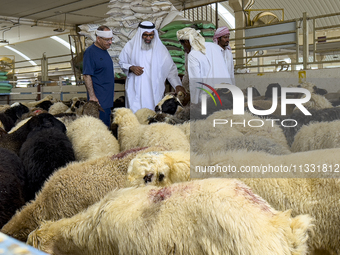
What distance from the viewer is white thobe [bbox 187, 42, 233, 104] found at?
14.5 feet

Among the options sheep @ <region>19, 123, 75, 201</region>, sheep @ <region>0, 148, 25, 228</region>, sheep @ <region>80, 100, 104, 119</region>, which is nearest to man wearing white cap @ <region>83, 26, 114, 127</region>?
sheep @ <region>80, 100, 104, 119</region>

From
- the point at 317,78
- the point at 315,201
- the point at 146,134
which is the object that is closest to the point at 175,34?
the point at 317,78

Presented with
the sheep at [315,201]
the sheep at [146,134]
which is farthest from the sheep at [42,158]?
the sheep at [315,201]

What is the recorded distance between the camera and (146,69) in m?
5.04

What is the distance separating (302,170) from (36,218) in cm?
106

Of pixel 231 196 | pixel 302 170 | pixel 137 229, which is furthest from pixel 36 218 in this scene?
pixel 302 170

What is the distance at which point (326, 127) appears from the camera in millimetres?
2244

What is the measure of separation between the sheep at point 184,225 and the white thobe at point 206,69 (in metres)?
3.23

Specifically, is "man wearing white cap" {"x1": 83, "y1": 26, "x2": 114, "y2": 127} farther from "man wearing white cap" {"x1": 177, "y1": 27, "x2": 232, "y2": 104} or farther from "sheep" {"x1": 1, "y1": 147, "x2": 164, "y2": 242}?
"sheep" {"x1": 1, "y1": 147, "x2": 164, "y2": 242}

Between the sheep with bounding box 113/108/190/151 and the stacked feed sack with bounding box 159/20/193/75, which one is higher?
the stacked feed sack with bounding box 159/20/193/75

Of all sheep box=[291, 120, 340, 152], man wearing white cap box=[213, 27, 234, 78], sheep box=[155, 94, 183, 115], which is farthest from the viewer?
→ man wearing white cap box=[213, 27, 234, 78]

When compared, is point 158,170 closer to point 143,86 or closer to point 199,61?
point 199,61

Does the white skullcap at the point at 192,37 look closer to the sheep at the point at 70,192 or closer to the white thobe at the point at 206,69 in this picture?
the white thobe at the point at 206,69

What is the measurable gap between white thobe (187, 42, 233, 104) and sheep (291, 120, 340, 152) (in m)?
1.94
